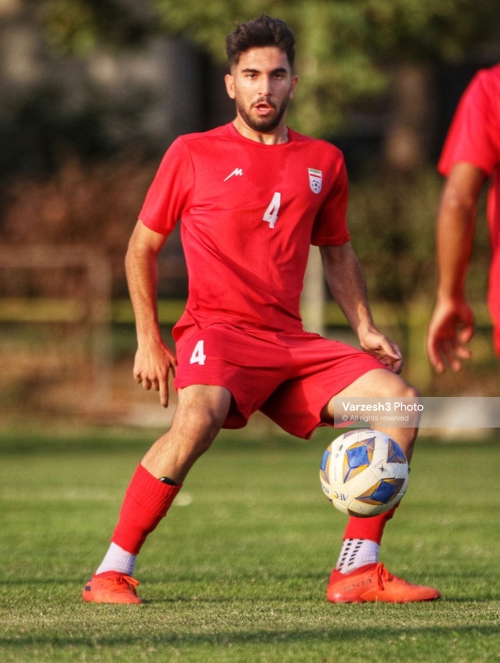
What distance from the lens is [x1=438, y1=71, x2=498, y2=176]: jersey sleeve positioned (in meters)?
4.53

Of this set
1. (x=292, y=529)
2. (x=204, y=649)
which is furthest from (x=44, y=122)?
(x=204, y=649)

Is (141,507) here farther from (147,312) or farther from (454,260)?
(454,260)

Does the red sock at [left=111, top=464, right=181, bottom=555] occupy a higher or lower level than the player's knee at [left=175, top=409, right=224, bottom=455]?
lower

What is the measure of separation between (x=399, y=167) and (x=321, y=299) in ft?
15.4

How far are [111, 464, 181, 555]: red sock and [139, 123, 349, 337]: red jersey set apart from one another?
2.34 feet

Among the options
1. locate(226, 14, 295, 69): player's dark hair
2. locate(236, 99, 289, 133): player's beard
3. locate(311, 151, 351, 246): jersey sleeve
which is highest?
locate(226, 14, 295, 69): player's dark hair

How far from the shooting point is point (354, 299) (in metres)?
6.40

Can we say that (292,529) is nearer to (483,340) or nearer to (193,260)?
(193,260)

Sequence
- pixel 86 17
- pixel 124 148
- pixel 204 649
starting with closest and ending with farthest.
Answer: pixel 204 649 → pixel 86 17 → pixel 124 148

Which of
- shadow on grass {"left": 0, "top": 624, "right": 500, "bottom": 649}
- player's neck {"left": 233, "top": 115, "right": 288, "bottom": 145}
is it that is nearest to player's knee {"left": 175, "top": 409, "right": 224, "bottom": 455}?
shadow on grass {"left": 0, "top": 624, "right": 500, "bottom": 649}

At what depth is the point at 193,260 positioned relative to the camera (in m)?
6.07

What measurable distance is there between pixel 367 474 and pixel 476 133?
1.80 metres

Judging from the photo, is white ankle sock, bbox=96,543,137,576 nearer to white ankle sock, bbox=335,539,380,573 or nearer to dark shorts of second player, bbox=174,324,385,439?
dark shorts of second player, bbox=174,324,385,439

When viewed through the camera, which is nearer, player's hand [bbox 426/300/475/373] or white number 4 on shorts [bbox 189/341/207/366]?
player's hand [bbox 426/300/475/373]
